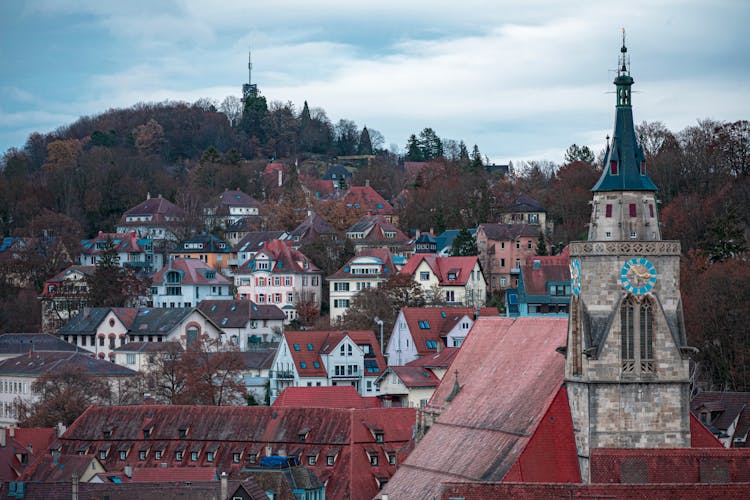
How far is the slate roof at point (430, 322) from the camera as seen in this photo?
108 metres

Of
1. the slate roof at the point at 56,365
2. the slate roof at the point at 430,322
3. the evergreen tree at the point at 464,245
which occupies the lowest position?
the slate roof at the point at 56,365

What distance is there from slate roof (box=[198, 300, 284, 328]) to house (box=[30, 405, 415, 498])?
39.0 meters

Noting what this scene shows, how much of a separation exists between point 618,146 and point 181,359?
54.4m

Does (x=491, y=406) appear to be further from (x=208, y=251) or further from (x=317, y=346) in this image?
(x=208, y=251)

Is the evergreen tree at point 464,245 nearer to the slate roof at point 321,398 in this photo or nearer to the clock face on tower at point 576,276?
the slate roof at point 321,398

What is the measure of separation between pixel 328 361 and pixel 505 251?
3010 centimetres

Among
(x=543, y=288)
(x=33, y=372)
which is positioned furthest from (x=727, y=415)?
(x=33, y=372)

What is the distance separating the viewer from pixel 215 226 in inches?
6506

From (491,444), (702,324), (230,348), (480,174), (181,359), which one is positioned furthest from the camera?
(480,174)

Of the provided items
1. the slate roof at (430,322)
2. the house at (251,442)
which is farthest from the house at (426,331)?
the house at (251,442)

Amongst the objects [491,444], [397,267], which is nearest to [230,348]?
[397,267]

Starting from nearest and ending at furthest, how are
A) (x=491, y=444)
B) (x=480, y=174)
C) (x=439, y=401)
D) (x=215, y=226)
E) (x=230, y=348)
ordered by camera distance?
(x=491, y=444) < (x=439, y=401) < (x=230, y=348) < (x=480, y=174) < (x=215, y=226)

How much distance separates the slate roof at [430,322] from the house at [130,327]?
19.4 metres

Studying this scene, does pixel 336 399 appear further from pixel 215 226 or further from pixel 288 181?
pixel 288 181
